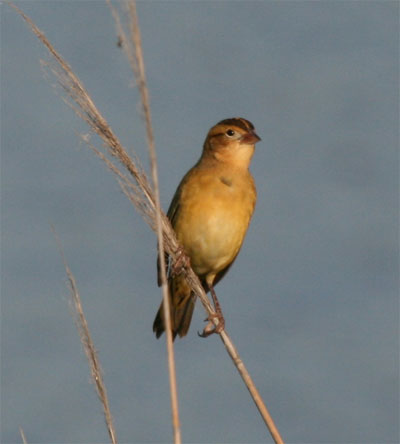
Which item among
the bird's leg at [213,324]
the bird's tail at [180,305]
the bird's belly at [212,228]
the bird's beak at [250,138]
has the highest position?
the bird's beak at [250,138]

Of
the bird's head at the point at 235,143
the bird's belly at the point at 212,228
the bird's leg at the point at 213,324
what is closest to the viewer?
the bird's leg at the point at 213,324

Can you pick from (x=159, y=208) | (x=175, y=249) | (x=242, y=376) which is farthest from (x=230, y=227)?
(x=159, y=208)

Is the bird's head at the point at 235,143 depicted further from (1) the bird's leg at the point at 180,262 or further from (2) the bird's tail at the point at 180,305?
(1) the bird's leg at the point at 180,262

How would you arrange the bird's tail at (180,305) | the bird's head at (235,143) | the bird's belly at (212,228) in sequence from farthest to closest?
the bird's tail at (180,305) → the bird's head at (235,143) → the bird's belly at (212,228)

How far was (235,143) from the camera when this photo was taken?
548 cm

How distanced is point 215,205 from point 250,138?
53 cm

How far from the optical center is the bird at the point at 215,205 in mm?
5297

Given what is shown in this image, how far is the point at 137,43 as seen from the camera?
260 cm

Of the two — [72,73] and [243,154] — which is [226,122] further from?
[72,73]

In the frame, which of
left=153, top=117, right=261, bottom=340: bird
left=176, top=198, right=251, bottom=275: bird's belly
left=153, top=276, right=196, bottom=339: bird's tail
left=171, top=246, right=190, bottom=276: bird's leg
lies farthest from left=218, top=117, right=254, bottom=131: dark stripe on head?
left=171, top=246, right=190, bottom=276: bird's leg

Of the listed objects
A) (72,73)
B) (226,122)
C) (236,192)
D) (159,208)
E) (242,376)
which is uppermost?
(226,122)

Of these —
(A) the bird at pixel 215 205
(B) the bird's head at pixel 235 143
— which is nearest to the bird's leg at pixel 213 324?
(A) the bird at pixel 215 205

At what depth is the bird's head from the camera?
17.9ft

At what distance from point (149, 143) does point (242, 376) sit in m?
1.25
